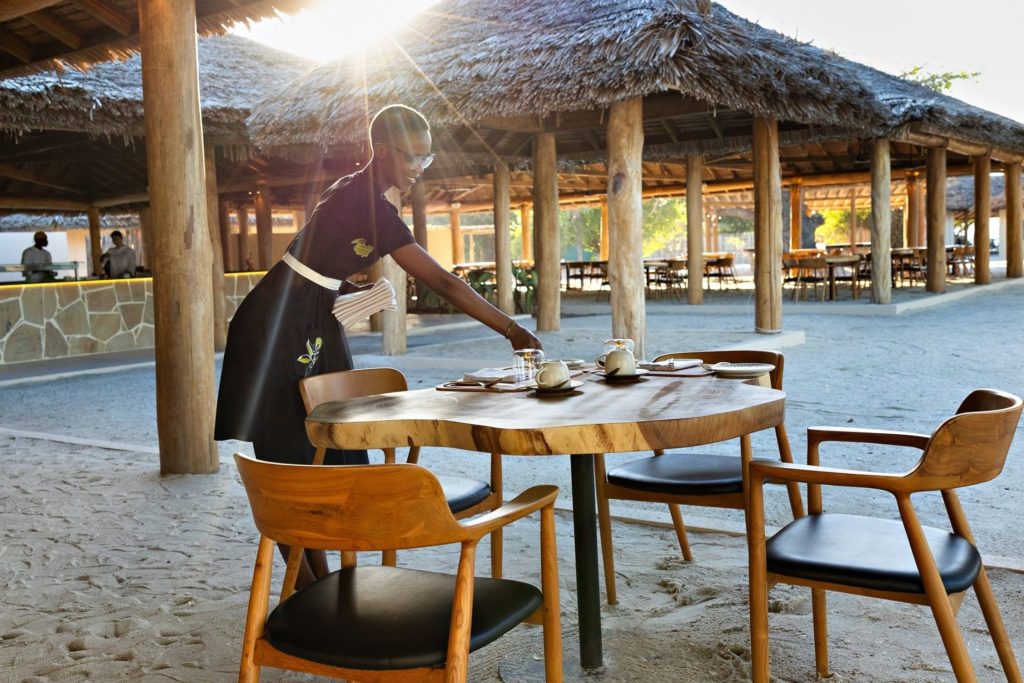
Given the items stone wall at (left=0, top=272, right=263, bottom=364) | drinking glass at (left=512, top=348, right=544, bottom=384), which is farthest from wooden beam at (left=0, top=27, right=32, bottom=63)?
drinking glass at (left=512, top=348, right=544, bottom=384)

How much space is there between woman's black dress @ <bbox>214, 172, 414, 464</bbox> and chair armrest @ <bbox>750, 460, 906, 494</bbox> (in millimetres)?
1225

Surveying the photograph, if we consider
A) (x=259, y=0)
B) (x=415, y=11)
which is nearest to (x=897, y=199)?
(x=415, y=11)

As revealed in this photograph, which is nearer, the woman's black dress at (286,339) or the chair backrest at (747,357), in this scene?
the woman's black dress at (286,339)

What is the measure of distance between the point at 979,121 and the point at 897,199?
47.6 ft

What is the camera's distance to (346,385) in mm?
2707

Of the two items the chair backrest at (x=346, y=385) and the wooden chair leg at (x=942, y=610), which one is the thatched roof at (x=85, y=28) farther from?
the wooden chair leg at (x=942, y=610)

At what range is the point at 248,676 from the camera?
1688mm

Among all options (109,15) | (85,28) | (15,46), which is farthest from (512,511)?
(15,46)

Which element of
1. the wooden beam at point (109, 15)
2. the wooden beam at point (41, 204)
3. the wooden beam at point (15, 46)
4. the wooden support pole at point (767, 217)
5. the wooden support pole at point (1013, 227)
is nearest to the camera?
the wooden beam at point (109, 15)

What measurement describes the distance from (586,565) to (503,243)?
10308mm

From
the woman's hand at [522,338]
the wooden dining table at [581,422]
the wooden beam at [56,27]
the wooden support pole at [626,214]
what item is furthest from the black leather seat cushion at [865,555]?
the wooden beam at [56,27]

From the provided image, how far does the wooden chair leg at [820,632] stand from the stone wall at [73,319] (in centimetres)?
971

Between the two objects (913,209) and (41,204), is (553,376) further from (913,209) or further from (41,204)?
(913,209)

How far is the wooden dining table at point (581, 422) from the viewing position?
187 cm
